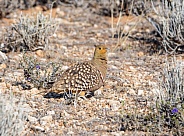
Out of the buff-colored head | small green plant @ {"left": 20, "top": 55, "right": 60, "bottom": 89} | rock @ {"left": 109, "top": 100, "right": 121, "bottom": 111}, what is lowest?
rock @ {"left": 109, "top": 100, "right": 121, "bottom": 111}

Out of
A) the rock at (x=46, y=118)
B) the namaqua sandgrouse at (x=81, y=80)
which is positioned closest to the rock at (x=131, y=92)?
the namaqua sandgrouse at (x=81, y=80)

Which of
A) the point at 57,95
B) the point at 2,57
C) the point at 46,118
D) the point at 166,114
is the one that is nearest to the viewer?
the point at 166,114

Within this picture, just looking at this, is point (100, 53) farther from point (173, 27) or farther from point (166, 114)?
point (173, 27)

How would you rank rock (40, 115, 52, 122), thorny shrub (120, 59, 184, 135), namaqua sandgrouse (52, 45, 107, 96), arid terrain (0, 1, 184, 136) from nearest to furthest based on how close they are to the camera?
1. thorny shrub (120, 59, 184, 135)
2. arid terrain (0, 1, 184, 136)
3. rock (40, 115, 52, 122)
4. namaqua sandgrouse (52, 45, 107, 96)

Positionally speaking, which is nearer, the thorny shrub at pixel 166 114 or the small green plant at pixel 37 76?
the thorny shrub at pixel 166 114

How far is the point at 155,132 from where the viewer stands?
17.2ft

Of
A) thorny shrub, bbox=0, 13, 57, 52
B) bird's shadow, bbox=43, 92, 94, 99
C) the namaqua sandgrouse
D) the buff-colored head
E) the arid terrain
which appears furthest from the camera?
thorny shrub, bbox=0, 13, 57, 52

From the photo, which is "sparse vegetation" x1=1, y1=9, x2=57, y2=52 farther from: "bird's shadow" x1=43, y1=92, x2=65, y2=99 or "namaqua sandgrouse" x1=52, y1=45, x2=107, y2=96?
"namaqua sandgrouse" x1=52, y1=45, x2=107, y2=96

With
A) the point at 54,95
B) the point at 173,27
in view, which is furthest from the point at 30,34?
the point at 173,27

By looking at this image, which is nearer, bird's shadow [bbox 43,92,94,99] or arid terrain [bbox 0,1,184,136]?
arid terrain [bbox 0,1,184,136]

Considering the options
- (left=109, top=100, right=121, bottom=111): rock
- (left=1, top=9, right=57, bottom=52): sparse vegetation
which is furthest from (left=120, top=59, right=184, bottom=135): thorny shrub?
(left=1, top=9, right=57, bottom=52): sparse vegetation

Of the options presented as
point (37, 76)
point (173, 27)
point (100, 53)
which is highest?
point (173, 27)

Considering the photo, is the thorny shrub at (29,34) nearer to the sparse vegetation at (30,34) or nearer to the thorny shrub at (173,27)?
the sparse vegetation at (30,34)

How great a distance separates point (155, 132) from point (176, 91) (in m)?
0.59
